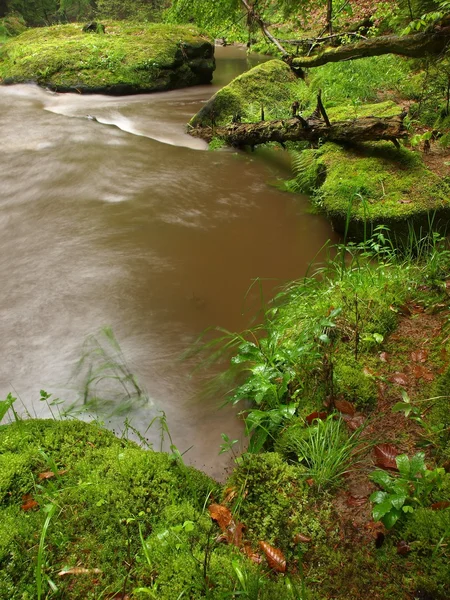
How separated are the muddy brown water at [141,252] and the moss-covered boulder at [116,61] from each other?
15.8ft

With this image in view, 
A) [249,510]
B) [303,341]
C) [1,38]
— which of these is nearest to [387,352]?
[303,341]

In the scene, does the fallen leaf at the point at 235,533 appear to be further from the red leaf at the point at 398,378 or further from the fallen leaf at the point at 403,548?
the red leaf at the point at 398,378

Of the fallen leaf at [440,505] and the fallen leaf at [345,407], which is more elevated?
the fallen leaf at [440,505]

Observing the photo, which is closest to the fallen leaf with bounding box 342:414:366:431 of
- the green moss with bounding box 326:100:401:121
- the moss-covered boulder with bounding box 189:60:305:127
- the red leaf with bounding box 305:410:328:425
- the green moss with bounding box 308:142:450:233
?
the red leaf with bounding box 305:410:328:425

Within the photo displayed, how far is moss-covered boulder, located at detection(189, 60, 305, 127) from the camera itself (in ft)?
29.8

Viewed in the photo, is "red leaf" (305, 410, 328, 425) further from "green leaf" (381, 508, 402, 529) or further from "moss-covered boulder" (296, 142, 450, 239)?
"moss-covered boulder" (296, 142, 450, 239)

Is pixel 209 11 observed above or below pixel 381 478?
above

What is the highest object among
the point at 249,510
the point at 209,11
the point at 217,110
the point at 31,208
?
the point at 209,11

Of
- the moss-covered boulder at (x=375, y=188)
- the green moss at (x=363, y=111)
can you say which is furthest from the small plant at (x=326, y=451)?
the green moss at (x=363, y=111)

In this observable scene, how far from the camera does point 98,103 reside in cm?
1198

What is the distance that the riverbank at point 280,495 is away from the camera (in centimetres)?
177

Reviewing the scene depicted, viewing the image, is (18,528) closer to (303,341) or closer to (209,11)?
(303,341)

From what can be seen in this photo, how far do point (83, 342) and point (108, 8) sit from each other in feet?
96.1

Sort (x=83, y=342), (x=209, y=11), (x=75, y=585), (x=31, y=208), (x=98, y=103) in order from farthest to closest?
(x=98, y=103) < (x=209, y=11) < (x=31, y=208) < (x=83, y=342) < (x=75, y=585)
